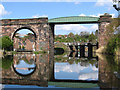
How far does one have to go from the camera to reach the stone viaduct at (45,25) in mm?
42250

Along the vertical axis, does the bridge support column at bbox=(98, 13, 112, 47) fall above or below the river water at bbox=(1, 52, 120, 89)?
above

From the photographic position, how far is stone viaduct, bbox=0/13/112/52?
139 ft

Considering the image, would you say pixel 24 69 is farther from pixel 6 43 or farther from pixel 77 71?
pixel 6 43

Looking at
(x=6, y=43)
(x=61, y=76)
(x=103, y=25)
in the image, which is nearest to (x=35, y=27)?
(x=6, y=43)

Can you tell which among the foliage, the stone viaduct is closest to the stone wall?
the stone viaduct

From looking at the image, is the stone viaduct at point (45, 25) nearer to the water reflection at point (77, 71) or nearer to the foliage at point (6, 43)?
the foliage at point (6, 43)

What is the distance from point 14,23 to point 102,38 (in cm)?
2005

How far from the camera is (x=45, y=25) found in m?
43.7

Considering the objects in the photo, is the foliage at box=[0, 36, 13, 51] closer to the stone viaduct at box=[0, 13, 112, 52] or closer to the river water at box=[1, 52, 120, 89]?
the stone viaduct at box=[0, 13, 112, 52]

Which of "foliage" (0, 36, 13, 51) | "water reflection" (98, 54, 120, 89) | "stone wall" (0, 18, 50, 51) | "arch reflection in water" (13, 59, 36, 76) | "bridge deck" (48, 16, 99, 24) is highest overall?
"bridge deck" (48, 16, 99, 24)

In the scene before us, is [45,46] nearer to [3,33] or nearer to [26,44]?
[3,33]

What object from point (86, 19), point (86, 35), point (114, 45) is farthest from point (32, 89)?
point (86, 35)

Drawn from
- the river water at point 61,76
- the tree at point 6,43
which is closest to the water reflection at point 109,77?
the river water at point 61,76

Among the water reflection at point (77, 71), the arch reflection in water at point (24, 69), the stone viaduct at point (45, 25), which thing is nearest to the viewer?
the water reflection at point (77, 71)
